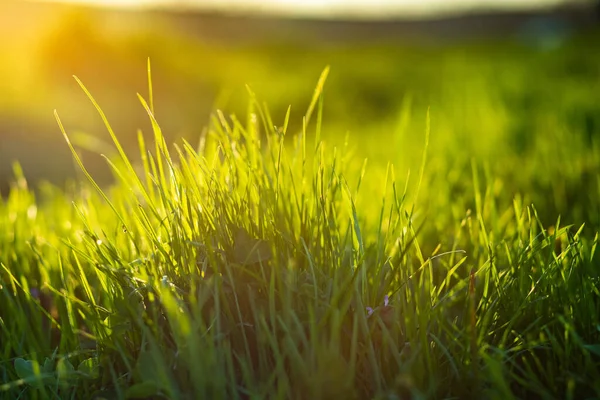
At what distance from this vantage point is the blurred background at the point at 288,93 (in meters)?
3.09

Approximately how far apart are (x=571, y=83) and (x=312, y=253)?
15.5ft

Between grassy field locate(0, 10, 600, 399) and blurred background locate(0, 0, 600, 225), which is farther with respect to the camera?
blurred background locate(0, 0, 600, 225)

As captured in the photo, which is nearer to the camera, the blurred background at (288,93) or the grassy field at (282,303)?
the grassy field at (282,303)

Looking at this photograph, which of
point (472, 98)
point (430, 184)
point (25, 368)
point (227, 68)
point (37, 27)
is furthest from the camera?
point (37, 27)

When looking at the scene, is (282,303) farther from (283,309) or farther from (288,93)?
(288,93)

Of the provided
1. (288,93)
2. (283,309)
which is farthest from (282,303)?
(288,93)

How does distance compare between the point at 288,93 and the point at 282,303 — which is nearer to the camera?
the point at 282,303

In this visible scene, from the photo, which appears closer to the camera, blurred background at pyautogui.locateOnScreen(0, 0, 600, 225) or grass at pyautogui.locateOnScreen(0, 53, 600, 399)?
grass at pyautogui.locateOnScreen(0, 53, 600, 399)

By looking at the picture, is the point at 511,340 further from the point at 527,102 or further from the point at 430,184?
the point at 527,102

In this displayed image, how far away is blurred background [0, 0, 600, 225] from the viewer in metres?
3.09

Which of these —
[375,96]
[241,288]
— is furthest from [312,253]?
[375,96]

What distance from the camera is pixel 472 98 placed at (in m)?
4.29

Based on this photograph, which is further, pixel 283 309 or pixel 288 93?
pixel 288 93

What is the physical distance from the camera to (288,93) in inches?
288
